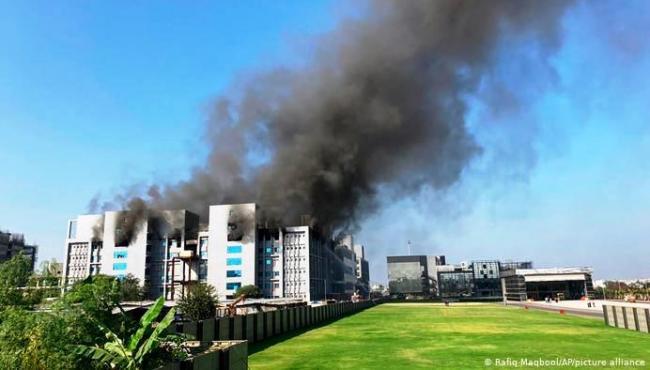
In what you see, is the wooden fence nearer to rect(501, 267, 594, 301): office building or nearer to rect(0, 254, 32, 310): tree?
rect(0, 254, 32, 310): tree

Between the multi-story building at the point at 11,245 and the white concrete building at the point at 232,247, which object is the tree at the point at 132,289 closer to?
the white concrete building at the point at 232,247

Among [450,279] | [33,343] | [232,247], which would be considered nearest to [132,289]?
[232,247]

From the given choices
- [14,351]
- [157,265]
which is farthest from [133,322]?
[157,265]

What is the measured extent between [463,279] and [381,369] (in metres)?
174

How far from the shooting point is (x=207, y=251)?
126 metres

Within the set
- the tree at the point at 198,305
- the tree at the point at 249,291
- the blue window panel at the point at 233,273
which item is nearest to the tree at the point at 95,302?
the tree at the point at 198,305

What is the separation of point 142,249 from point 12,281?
11864cm

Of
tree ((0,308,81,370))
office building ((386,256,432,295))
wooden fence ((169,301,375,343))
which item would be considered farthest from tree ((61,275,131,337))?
office building ((386,256,432,295))

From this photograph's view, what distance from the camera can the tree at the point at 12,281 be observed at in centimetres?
1268

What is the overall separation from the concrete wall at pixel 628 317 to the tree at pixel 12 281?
29342 mm

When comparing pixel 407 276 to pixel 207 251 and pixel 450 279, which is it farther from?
pixel 207 251

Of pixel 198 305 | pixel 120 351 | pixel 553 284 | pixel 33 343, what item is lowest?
pixel 553 284

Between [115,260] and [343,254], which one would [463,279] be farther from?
[115,260]

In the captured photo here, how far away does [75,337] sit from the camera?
873 cm
